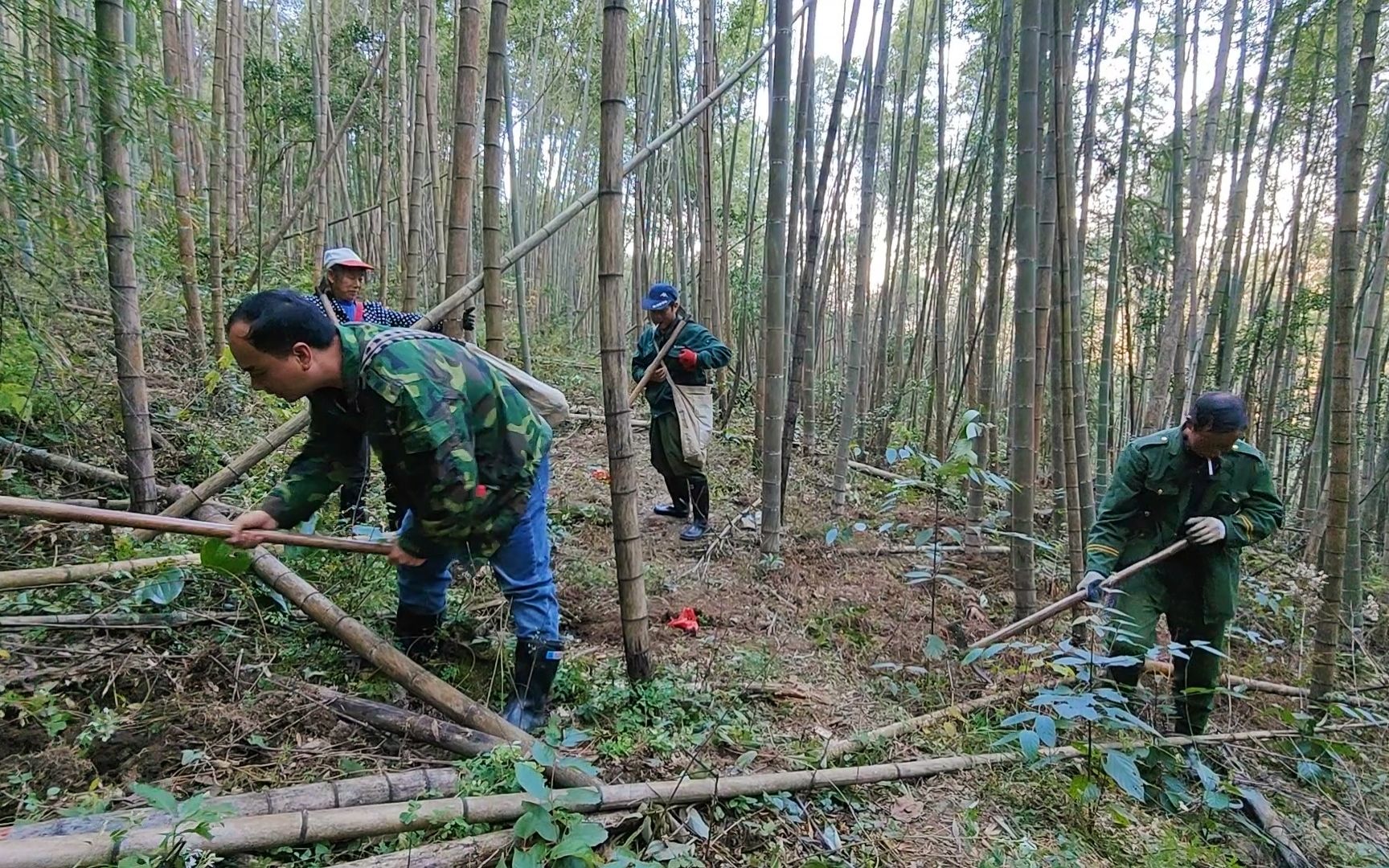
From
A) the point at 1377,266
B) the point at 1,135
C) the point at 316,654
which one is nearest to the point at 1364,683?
the point at 1377,266

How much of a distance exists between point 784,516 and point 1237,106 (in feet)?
20.4

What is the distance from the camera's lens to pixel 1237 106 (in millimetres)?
6684

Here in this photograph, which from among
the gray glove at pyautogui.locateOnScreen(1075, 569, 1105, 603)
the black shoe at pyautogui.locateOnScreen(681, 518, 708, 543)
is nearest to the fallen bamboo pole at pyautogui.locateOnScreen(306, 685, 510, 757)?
the gray glove at pyautogui.locateOnScreen(1075, 569, 1105, 603)

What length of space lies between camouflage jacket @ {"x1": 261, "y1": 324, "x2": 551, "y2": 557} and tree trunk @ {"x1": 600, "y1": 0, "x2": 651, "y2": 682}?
250 mm

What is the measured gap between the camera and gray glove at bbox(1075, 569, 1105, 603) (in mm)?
2584

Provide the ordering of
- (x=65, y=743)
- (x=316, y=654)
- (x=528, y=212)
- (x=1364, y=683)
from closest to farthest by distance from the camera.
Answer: (x=65, y=743), (x=316, y=654), (x=1364, y=683), (x=528, y=212)

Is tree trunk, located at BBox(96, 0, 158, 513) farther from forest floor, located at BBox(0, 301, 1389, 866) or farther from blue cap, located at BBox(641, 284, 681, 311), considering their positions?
blue cap, located at BBox(641, 284, 681, 311)

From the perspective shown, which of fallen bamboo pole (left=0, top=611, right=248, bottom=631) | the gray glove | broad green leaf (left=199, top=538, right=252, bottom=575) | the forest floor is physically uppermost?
broad green leaf (left=199, top=538, right=252, bottom=575)

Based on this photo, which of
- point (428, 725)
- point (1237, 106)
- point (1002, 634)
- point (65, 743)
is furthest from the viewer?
point (1237, 106)

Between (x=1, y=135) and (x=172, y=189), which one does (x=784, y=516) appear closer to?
(x=1, y=135)

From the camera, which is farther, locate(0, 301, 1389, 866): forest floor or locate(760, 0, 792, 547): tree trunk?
locate(760, 0, 792, 547): tree trunk

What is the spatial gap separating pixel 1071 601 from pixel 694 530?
2.27 meters

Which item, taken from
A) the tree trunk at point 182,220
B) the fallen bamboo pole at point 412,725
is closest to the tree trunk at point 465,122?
the fallen bamboo pole at point 412,725

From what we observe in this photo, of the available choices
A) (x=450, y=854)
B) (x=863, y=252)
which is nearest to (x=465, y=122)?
(x=450, y=854)
